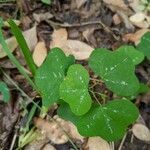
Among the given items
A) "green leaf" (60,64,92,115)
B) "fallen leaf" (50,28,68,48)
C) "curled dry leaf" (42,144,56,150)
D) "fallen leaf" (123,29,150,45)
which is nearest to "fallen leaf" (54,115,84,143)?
"curled dry leaf" (42,144,56,150)

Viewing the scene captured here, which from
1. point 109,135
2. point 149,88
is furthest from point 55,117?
point 149,88

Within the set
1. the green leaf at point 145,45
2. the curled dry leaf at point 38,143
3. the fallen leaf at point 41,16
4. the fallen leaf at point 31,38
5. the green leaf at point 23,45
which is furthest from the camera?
the fallen leaf at point 41,16

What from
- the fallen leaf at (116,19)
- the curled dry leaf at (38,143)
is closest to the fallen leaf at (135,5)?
the fallen leaf at (116,19)

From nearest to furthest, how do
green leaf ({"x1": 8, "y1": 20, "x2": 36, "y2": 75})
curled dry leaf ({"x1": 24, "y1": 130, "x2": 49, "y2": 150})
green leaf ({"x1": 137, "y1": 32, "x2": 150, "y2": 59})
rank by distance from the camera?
Answer: green leaf ({"x1": 8, "y1": 20, "x2": 36, "y2": 75}) < curled dry leaf ({"x1": 24, "y1": 130, "x2": 49, "y2": 150}) < green leaf ({"x1": 137, "y1": 32, "x2": 150, "y2": 59})

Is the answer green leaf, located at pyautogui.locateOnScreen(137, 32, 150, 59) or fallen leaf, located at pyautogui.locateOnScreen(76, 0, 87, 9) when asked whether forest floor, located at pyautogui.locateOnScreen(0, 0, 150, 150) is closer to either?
fallen leaf, located at pyautogui.locateOnScreen(76, 0, 87, 9)

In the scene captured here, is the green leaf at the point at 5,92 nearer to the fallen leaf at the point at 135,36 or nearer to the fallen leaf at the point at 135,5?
the fallen leaf at the point at 135,36

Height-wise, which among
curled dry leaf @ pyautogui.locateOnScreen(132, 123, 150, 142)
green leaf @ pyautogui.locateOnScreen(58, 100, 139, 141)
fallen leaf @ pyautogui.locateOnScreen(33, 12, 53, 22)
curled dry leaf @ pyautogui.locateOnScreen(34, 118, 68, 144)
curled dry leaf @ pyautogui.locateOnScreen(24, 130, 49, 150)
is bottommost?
curled dry leaf @ pyautogui.locateOnScreen(132, 123, 150, 142)
